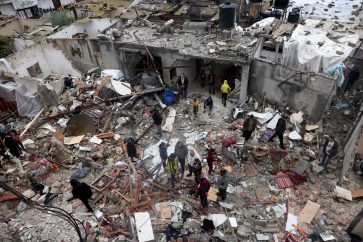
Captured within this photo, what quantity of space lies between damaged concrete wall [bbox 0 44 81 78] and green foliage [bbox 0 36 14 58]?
180 inches

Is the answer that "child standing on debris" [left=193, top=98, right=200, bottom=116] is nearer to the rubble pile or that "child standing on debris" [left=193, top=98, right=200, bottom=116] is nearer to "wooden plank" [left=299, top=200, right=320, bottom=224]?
the rubble pile

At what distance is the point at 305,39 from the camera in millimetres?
13945

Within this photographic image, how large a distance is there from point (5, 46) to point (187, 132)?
613 inches

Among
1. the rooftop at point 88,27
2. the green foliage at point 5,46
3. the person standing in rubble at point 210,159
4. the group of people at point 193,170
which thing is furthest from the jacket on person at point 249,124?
the green foliage at point 5,46

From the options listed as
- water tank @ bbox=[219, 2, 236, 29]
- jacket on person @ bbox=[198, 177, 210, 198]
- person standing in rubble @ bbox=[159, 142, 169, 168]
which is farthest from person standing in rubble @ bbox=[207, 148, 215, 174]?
water tank @ bbox=[219, 2, 236, 29]

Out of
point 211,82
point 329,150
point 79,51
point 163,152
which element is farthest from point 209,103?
point 79,51

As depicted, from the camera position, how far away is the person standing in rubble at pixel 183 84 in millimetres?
14609

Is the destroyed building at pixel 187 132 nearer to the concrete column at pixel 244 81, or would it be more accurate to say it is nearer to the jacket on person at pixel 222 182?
the concrete column at pixel 244 81

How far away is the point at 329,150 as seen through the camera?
10117 mm

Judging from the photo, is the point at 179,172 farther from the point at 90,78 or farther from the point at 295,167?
the point at 90,78

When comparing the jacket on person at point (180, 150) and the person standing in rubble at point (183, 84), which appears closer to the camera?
the jacket on person at point (180, 150)

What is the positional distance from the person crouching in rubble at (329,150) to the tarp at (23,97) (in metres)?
13.8

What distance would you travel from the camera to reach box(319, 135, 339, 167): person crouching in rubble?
10.0 m

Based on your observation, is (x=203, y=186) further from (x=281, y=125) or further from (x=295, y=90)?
(x=295, y=90)
